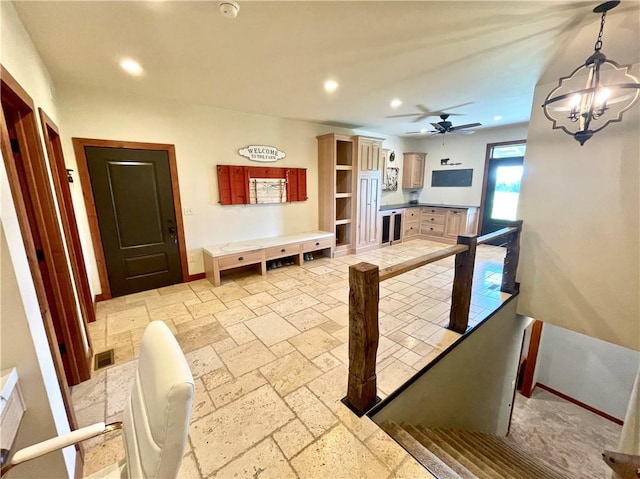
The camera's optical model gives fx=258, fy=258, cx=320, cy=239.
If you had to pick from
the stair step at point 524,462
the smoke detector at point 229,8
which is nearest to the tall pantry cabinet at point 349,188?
the smoke detector at point 229,8

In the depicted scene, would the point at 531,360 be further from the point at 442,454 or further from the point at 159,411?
the point at 159,411

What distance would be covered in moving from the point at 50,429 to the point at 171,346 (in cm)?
89

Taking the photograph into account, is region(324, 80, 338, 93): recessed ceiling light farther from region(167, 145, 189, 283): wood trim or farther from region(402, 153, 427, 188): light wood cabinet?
region(402, 153, 427, 188): light wood cabinet

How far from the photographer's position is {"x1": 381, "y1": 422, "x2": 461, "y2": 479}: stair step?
5.27ft

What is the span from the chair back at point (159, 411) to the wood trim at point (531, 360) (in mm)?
6059

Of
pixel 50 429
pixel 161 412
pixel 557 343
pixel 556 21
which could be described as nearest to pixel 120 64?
pixel 50 429

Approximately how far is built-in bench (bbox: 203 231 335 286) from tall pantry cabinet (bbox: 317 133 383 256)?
46cm

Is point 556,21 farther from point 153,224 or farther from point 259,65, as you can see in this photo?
point 153,224

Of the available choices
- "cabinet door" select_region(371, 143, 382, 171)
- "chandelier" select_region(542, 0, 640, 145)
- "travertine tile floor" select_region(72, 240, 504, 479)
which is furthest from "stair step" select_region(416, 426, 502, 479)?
"cabinet door" select_region(371, 143, 382, 171)

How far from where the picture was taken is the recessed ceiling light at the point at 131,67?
246 centimetres

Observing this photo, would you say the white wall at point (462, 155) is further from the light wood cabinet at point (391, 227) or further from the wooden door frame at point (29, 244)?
the wooden door frame at point (29, 244)

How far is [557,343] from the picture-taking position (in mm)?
4797

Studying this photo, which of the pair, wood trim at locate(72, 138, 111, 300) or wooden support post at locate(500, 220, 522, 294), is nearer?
wood trim at locate(72, 138, 111, 300)

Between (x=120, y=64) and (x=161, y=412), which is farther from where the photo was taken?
(x=120, y=64)
